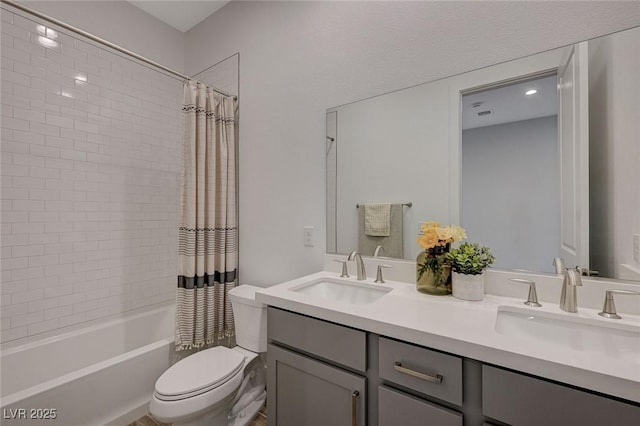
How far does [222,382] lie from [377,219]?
1139 millimetres

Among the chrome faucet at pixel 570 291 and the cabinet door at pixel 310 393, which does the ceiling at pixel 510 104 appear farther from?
the cabinet door at pixel 310 393

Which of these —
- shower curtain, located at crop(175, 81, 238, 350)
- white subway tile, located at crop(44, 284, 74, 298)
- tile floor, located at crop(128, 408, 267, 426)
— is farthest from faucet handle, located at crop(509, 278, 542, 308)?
white subway tile, located at crop(44, 284, 74, 298)

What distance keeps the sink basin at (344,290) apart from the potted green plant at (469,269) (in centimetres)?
31

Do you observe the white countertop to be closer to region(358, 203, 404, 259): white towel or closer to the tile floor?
region(358, 203, 404, 259): white towel

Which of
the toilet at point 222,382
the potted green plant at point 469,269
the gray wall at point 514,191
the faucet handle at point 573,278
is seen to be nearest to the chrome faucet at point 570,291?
the faucet handle at point 573,278

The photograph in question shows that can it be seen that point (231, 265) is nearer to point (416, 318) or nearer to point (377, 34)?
point (416, 318)

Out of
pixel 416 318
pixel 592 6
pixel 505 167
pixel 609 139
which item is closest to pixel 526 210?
pixel 505 167

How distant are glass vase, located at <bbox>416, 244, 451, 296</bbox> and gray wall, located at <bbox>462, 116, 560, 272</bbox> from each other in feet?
0.61

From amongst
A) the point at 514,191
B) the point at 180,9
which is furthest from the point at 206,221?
the point at 180,9

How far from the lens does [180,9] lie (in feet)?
7.63

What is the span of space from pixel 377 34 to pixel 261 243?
4.96 feet

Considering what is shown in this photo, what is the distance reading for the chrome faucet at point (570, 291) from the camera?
0.90 metres

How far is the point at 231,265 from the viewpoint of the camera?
2000 mm

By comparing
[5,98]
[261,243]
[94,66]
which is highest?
[94,66]
